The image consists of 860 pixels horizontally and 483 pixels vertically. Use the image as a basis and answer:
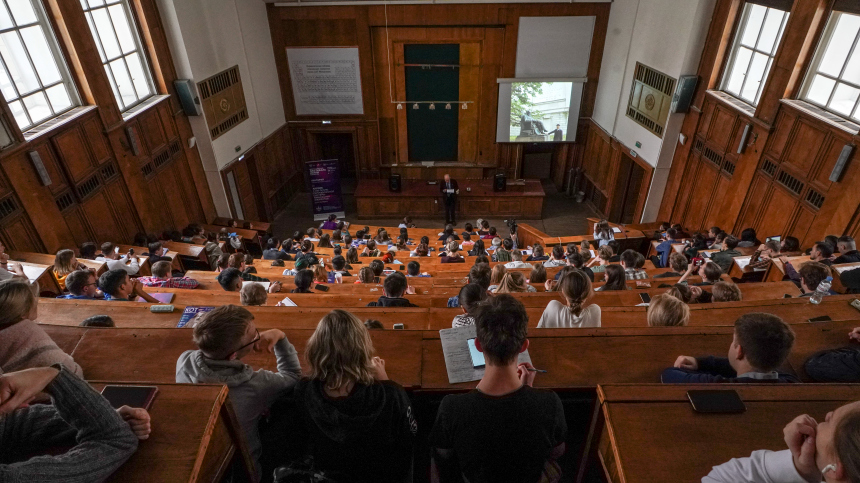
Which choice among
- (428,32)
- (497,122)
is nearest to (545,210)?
(497,122)

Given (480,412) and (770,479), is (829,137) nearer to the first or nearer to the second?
(770,479)

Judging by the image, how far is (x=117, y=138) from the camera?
676 cm

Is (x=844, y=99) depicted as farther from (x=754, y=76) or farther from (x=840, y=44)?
(x=754, y=76)

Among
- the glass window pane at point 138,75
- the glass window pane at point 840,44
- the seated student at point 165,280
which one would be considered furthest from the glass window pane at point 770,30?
the glass window pane at point 138,75

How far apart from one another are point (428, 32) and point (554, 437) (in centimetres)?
1022

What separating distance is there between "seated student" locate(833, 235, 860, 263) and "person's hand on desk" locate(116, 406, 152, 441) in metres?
6.03

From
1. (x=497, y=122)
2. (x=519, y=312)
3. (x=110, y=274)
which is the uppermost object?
(x=519, y=312)

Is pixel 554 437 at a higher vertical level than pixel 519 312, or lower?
lower

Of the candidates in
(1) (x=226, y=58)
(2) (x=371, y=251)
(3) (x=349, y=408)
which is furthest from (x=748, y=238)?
(1) (x=226, y=58)

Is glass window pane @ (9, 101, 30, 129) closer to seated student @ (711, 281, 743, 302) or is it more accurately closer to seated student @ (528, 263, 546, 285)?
seated student @ (528, 263, 546, 285)

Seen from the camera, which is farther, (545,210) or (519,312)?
(545,210)

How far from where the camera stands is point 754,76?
6910 millimetres

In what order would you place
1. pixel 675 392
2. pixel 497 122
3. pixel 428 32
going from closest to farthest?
pixel 675 392
pixel 428 32
pixel 497 122

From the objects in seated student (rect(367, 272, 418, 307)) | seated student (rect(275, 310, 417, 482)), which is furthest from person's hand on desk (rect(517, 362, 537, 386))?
seated student (rect(367, 272, 418, 307))
